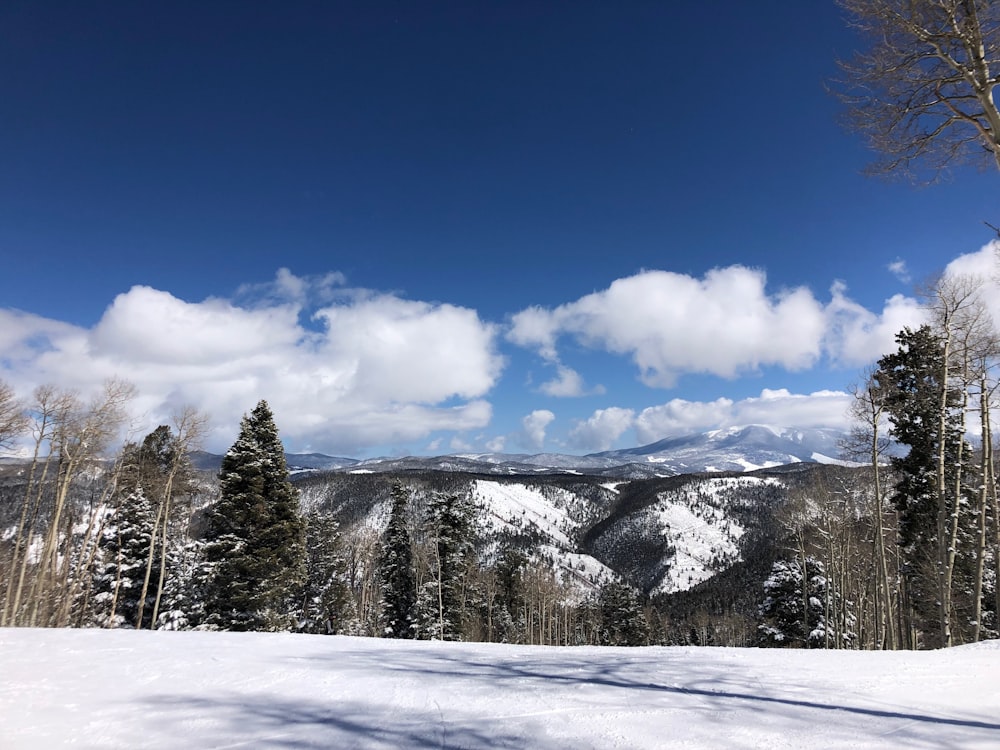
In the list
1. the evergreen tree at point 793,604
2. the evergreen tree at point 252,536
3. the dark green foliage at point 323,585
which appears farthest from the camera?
the dark green foliage at point 323,585

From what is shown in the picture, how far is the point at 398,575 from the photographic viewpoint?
103 feet

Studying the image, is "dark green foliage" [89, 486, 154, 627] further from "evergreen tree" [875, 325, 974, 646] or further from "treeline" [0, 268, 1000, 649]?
"evergreen tree" [875, 325, 974, 646]

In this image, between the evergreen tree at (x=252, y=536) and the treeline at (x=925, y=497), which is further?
the evergreen tree at (x=252, y=536)

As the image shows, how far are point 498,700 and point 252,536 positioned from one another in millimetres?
18390

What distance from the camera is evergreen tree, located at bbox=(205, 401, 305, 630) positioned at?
19.2 m

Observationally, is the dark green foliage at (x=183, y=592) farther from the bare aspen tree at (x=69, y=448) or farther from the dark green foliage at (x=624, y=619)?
the dark green foliage at (x=624, y=619)

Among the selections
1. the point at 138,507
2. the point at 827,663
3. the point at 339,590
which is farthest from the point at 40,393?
the point at 339,590

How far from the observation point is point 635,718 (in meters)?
3.78

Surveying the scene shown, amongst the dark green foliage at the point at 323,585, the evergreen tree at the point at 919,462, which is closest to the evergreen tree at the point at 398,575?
the dark green foliage at the point at 323,585

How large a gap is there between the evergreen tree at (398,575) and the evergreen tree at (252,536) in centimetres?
1078

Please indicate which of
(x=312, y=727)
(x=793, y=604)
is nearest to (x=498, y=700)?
(x=312, y=727)

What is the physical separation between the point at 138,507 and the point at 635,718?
81.9ft

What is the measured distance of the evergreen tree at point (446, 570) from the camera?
28.8 metres

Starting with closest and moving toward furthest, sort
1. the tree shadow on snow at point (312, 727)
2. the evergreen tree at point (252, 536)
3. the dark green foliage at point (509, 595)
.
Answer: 1. the tree shadow on snow at point (312, 727)
2. the evergreen tree at point (252, 536)
3. the dark green foliage at point (509, 595)
